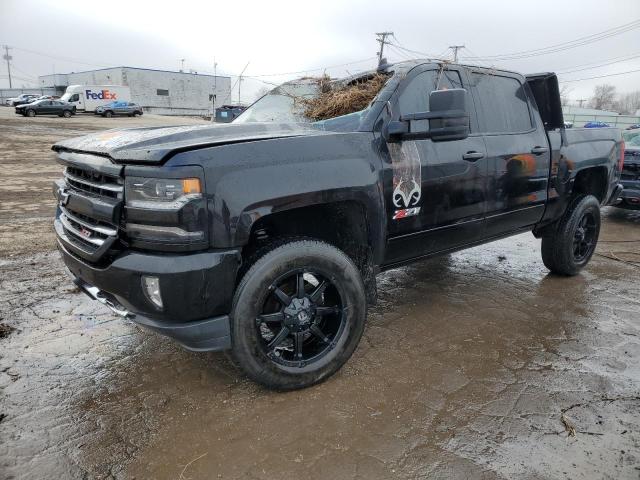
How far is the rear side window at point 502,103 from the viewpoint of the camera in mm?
3771

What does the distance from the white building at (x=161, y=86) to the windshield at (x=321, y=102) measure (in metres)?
55.3

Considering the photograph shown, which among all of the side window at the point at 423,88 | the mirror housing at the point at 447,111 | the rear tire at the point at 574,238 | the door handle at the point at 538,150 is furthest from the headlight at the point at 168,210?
the rear tire at the point at 574,238

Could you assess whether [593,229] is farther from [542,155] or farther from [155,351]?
[155,351]

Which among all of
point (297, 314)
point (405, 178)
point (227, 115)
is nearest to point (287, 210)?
point (297, 314)

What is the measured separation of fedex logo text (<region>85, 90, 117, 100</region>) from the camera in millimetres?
40312

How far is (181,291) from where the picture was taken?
224 centimetres

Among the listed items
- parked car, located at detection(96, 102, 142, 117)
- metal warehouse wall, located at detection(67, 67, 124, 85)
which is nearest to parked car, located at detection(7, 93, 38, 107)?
parked car, located at detection(96, 102, 142, 117)

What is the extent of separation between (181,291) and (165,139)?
81 cm

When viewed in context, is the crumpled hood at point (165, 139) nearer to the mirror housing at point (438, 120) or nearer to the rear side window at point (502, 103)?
the mirror housing at point (438, 120)

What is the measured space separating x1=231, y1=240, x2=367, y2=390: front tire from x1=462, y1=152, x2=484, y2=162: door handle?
50.2 inches

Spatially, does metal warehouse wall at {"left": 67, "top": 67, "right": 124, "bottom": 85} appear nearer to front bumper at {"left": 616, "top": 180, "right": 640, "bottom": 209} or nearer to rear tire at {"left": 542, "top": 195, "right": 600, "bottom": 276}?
front bumper at {"left": 616, "top": 180, "right": 640, "bottom": 209}

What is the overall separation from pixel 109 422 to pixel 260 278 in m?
1.08

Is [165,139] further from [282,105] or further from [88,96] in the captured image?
[88,96]

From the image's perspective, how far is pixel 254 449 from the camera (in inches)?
89.1
